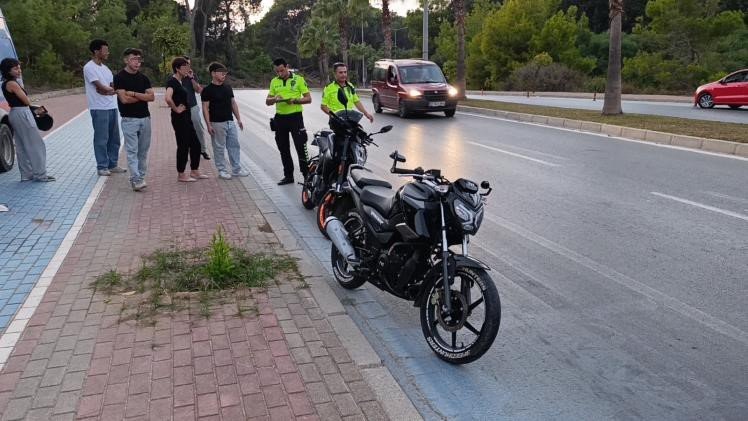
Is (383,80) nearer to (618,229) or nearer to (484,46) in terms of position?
(618,229)

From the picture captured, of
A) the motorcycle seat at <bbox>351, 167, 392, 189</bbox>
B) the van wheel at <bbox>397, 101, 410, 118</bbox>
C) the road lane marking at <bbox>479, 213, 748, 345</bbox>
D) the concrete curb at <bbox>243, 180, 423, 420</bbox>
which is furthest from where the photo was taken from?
the van wheel at <bbox>397, 101, 410, 118</bbox>

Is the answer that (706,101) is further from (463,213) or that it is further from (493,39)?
(493,39)

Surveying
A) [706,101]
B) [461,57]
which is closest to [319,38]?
[461,57]

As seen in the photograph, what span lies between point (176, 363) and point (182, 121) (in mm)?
6153

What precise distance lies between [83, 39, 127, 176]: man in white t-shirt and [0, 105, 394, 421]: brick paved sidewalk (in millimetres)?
4578

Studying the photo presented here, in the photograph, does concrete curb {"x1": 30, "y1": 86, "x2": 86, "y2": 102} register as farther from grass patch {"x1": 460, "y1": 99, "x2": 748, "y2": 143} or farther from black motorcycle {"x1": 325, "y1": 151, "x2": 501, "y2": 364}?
black motorcycle {"x1": 325, "y1": 151, "x2": 501, "y2": 364}

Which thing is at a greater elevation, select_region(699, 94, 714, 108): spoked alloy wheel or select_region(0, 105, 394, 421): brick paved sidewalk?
select_region(699, 94, 714, 108): spoked alloy wheel

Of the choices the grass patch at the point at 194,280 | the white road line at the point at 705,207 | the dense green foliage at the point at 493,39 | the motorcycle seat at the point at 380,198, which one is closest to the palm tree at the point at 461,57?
the dense green foliage at the point at 493,39

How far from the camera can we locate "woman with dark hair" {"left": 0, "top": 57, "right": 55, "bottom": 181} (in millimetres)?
8711

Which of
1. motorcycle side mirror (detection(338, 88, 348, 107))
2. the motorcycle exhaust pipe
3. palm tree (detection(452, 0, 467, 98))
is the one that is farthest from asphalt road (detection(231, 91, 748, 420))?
palm tree (detection(452, 0, 467, 98))

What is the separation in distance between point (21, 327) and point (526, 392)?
3407 millimetres

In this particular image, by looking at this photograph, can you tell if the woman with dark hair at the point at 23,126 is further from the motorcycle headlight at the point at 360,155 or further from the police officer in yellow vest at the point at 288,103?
the motorcycle headlight at the point at 360,155

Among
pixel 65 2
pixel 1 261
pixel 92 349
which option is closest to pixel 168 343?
pixel 92 349

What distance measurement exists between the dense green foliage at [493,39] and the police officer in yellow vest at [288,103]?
29.1 m
